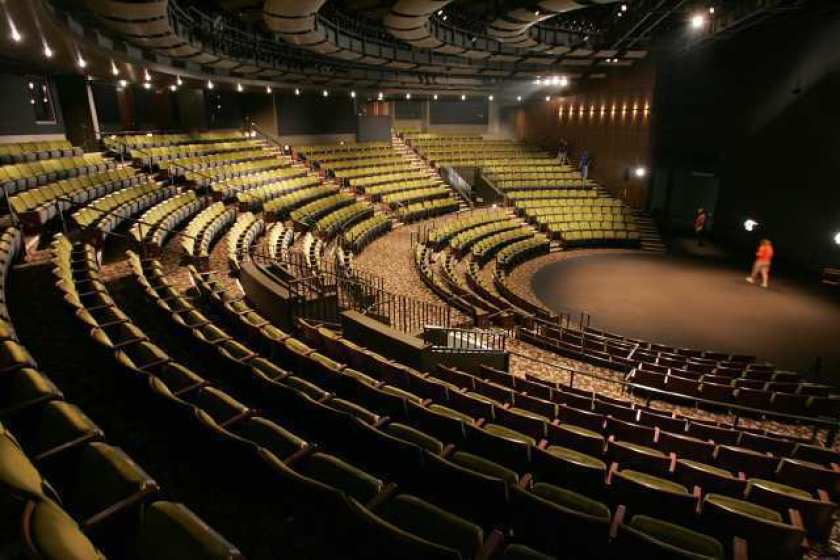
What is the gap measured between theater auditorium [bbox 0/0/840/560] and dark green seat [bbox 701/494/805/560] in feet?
0.06

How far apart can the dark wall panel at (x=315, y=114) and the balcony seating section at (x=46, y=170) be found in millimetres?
9726

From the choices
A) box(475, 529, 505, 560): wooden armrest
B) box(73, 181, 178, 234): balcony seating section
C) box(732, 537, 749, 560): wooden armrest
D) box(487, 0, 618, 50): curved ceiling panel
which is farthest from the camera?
box(487, 0, 618, 50): curved ceiling panel

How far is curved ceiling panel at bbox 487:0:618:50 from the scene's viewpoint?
1149cm

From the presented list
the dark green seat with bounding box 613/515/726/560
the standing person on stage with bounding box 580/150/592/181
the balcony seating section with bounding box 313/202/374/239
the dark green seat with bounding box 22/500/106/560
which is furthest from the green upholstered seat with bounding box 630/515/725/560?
the standing person on stage with bounding box 580/150/592/181

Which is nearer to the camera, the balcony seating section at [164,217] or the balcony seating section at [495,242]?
the balcony seating section at [164,217]

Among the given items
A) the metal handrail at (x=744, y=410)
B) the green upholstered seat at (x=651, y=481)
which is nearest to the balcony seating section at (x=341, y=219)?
the metal handrail at (x=744, y=410)

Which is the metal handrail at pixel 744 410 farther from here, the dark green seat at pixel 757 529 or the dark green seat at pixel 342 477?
the dark green seat at pixel 342 477

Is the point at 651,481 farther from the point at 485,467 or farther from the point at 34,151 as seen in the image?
the point at 34,151

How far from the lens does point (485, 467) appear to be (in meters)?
3.50

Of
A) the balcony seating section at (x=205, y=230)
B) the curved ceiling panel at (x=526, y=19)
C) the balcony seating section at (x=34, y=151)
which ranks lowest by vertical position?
the balcony seating section at (x=205, y=230)

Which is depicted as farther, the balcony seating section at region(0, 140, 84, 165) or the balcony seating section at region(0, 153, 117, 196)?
the balcony seating section at region(0, 140, 84, 165)

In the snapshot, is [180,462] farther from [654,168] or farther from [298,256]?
[654,168]

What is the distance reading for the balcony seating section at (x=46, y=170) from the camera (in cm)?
863

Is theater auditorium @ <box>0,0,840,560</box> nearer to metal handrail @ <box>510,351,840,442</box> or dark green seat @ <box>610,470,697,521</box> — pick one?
dark green seat @ <box>610,470,697,521</box>
